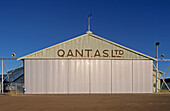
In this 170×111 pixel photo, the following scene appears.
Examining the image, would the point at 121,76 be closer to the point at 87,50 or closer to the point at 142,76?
the point at 142,76

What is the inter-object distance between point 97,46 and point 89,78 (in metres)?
4.94

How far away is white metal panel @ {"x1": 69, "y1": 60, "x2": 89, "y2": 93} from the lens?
2472cm

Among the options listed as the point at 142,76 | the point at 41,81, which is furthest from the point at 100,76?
the point at 41,81

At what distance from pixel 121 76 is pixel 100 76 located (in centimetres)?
318

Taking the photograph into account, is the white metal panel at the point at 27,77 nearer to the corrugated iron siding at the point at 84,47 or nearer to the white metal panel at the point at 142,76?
the corrugated iron siding at the point at 84,47

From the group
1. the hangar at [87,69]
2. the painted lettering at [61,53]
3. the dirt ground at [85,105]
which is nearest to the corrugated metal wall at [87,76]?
the hangar at [87,69]

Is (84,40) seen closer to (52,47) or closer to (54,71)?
(52,47)

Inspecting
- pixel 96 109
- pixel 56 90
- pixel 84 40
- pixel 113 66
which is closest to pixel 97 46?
pixel 84 40

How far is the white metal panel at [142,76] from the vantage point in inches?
991

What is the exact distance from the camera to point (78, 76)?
24.8 m

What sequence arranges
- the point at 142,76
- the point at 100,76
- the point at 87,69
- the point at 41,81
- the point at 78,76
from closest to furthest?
the point at 41,81
the point at 78,76
the point at 100,76
the point at 87,69
the point at 142,76

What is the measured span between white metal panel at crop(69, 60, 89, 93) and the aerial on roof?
1.05m

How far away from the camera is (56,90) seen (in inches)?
969

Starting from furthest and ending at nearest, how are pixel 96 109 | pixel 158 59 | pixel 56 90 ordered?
pixel 158 59 < pixel 56 90 < pixel 96 109
